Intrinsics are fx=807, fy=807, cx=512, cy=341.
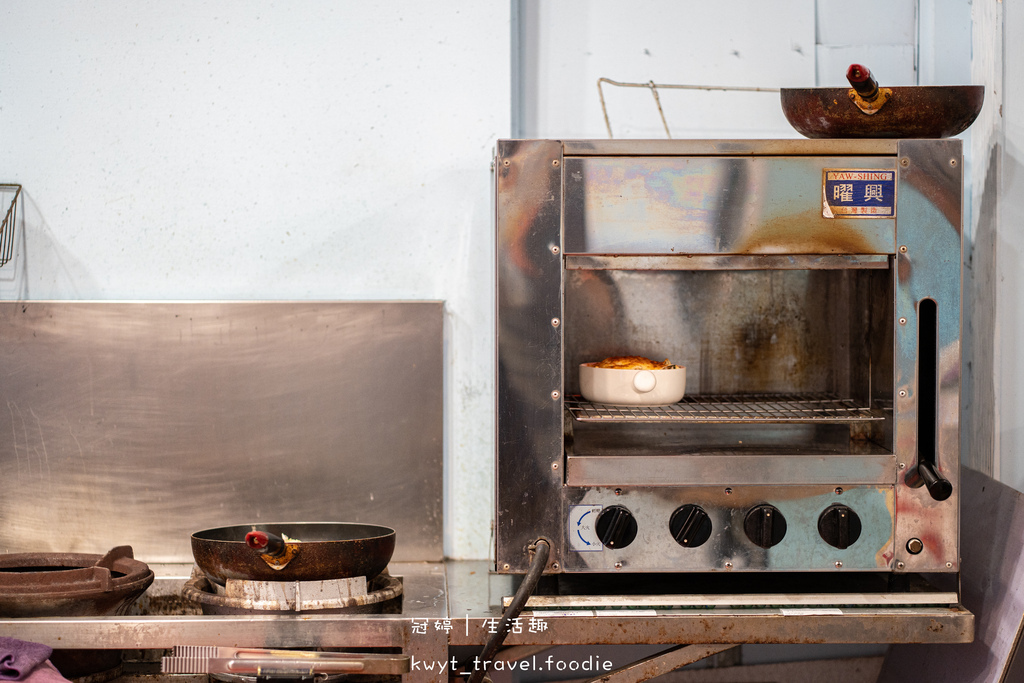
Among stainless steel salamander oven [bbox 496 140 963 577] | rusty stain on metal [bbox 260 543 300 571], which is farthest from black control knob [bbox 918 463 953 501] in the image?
rusty stain on metal [bbox 260 543 300 571]

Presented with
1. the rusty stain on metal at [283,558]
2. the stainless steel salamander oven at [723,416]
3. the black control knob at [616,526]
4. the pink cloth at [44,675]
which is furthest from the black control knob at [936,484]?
the pink cloth at [44,675]

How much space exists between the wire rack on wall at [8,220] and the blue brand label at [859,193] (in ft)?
4.97

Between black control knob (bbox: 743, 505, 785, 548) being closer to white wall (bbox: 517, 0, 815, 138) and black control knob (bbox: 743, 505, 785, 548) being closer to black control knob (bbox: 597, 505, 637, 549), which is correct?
black control knob (bbox: 597, 505, 637, 549)

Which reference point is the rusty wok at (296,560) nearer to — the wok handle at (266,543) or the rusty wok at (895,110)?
the wok handle at (266,543)

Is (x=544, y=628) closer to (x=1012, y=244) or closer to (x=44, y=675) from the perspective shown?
(x=44, y=675)

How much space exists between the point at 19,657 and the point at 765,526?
43.1 inches

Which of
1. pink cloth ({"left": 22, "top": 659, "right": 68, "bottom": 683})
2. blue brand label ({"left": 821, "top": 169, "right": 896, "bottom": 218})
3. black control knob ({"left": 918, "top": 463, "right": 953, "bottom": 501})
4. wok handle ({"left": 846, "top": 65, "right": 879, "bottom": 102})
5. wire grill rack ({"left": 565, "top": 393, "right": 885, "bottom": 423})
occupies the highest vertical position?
wok handle ({"left": 846, "top": 65, "right": 879, "bottom": 102})

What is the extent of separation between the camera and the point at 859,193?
3.97 feet

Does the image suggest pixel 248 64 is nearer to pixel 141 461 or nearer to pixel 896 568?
pixel 141 461

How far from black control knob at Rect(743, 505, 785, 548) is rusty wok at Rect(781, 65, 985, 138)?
0.60 m

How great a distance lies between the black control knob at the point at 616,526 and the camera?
47.5 inches

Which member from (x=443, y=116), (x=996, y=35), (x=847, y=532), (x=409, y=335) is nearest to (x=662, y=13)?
(x=443, y=116)

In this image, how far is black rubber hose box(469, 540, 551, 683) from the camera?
116cm

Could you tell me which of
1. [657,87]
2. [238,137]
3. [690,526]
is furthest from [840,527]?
[238,137]
